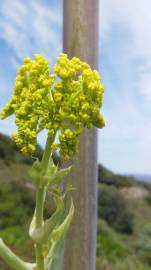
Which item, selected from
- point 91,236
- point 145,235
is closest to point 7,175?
point 145,235

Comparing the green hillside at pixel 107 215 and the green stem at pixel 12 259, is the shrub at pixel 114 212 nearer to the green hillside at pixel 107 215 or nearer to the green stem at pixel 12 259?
the green hillside at pixel 107 215

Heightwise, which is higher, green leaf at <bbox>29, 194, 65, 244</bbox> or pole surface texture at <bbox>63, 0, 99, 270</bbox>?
pole surface texture at <bbox>63, 0, 99, 270</bbox>

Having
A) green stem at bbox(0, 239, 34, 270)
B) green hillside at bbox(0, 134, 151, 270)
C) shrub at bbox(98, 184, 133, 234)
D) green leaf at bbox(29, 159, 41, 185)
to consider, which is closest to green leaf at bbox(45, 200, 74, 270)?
green stem at bbox(0, 239, 34, 270)

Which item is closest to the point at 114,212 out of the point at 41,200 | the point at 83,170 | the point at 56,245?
the point at 83,170

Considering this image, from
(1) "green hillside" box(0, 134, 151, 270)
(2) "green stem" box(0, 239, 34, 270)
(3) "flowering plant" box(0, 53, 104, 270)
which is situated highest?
(1) "green hillside" box(0, 134, 151, 270)

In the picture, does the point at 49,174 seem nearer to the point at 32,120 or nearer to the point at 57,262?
the point at 32,120

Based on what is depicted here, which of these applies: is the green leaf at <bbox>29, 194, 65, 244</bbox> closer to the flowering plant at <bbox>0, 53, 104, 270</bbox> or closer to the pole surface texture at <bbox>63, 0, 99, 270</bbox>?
the flowering plant at <bbox>0, 53, 104, 270</bbox>
